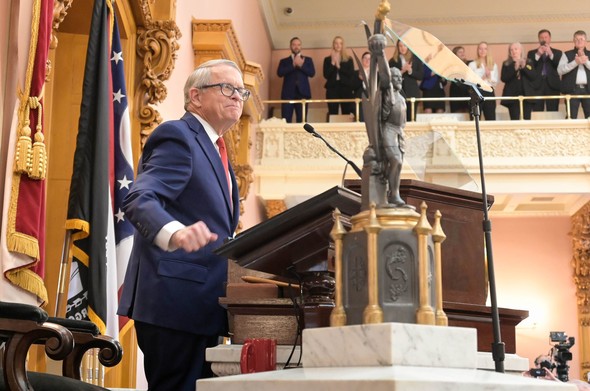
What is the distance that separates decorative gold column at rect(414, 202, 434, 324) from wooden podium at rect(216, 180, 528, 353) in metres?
0.49

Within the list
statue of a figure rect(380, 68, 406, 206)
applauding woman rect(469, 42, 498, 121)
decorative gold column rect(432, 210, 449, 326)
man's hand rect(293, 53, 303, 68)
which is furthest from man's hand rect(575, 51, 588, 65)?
decorative gold column rect(432, 210, 449, 326)

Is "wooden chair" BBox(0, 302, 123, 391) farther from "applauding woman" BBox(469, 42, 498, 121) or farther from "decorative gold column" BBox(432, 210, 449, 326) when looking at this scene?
"applauding woman" BBox(469, 42, 498, 121)

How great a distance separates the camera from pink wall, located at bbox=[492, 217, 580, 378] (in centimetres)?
1661

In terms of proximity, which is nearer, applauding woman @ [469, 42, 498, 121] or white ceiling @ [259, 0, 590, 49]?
applauding woman @ [469, 42, 498, 121]

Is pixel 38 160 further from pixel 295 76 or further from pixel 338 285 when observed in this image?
pixel 295 76

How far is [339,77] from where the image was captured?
15.9 m

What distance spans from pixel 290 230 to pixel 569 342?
12.0 ft

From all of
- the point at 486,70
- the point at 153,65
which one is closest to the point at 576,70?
the point at 486,70

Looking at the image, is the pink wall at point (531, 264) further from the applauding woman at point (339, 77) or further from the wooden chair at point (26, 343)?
the wooden chair at point (26, 343)

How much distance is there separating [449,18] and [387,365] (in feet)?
52.9

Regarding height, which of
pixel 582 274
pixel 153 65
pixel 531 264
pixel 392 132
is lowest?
pixel 392 132

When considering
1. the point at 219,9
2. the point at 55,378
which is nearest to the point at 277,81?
the point at 219,9

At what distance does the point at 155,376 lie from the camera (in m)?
2.77

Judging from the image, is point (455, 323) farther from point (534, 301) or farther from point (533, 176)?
point (534, 301)
